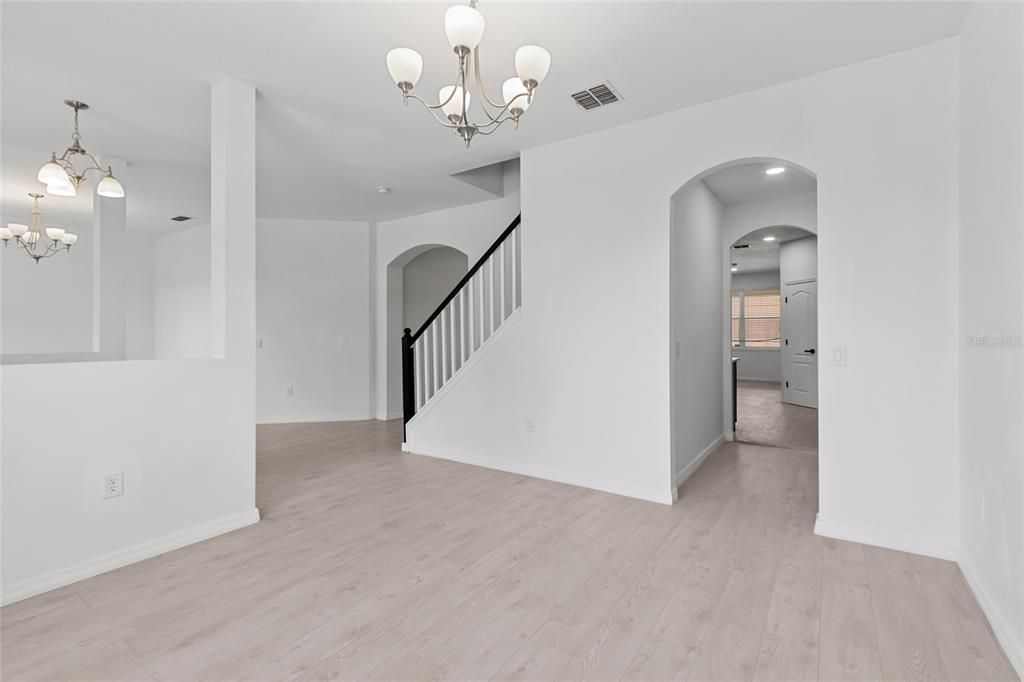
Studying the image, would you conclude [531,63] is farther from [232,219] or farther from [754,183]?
[754,183]

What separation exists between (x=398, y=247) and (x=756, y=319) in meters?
9.02

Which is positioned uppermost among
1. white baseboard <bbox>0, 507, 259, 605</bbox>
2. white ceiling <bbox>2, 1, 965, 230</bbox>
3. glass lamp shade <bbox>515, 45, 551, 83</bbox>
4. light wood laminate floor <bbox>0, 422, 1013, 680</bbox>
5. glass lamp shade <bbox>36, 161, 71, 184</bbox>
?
white ceiling <bbox>2, 1, 965, 230</bbox>

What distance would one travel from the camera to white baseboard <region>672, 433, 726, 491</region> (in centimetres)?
397

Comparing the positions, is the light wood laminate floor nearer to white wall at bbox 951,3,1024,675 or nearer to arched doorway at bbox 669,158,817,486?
white wall at bbox 951,3,1024,675

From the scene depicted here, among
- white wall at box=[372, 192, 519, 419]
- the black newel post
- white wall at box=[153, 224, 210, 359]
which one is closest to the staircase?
the black newel post

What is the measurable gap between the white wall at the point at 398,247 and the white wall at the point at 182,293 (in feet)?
8.60

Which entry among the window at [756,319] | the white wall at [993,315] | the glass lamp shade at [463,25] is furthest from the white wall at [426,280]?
the window at [756,319]

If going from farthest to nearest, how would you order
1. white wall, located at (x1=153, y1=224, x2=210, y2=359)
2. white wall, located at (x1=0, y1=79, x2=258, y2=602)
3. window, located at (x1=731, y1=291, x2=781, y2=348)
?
1. window, located at (x1=731, y1=291, x2=781, y2=348)
2. white wall, located at (x1=153, y1=224, x2=210, y2=359)
3. white wall, located at (x1=0, y1=79, x2=258, y2=602)

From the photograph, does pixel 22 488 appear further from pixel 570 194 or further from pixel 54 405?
pixel 570 194

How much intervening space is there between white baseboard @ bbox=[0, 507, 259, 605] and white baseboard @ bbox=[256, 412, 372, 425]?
382 cm

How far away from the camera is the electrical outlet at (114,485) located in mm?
2582

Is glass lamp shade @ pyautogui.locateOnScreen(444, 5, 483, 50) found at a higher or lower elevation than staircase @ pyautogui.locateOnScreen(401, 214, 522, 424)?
higher

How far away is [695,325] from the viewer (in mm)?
4488

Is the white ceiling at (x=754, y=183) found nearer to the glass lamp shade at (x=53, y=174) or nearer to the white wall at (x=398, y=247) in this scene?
the white wall at (x=398, y=247)
